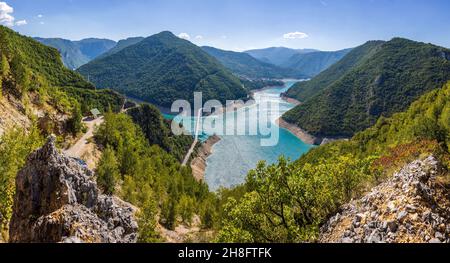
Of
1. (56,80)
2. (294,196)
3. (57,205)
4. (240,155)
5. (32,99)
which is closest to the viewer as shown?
(57,205)

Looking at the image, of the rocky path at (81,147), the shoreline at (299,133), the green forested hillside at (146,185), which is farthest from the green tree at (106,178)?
the shoreline at (299,133)

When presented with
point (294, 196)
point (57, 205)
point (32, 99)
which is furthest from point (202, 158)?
point (57, 205)

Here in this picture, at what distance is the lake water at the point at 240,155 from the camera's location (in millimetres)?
86250

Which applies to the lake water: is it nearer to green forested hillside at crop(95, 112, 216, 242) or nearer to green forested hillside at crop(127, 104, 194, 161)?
green forested hillside at crop(127, 104, 194, 161)

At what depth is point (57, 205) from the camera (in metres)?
12.8

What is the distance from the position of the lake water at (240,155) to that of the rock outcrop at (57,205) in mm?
62048

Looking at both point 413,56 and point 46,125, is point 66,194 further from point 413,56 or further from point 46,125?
point 413,56

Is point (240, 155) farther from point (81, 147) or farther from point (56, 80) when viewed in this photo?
point (81, 147)

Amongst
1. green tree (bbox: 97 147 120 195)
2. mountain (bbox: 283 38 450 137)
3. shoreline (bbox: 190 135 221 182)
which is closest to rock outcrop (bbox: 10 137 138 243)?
green tree (bbox: 97 147 120 195)

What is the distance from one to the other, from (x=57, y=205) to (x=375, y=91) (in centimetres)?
15307

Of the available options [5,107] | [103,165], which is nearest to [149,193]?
[103,165]

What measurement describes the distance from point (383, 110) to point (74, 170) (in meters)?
143

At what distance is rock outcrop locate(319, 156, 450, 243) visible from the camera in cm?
864

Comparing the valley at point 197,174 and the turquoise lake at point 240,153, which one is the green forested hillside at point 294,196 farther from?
the turquoise lake at point 240,153
